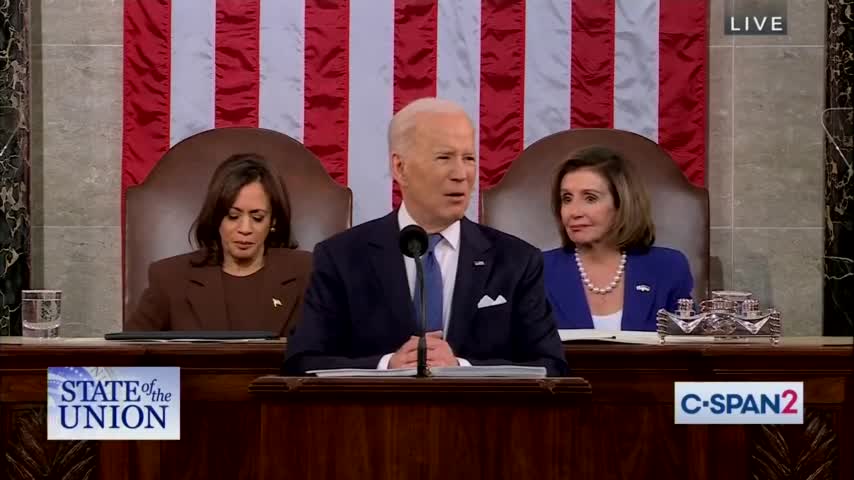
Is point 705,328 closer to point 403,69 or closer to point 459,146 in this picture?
point 459,146

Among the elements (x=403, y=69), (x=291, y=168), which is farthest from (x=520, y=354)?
(x=403, y=69)

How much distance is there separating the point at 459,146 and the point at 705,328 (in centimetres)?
84

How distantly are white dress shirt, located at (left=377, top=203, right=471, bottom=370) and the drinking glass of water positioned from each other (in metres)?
1.04

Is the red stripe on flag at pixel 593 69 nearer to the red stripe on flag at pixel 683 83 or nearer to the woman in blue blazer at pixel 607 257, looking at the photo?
the red stripe on flag at pixel 683 83

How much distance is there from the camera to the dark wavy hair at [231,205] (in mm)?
4812

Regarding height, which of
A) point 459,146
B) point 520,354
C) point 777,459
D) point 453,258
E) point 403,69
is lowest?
point 777,459

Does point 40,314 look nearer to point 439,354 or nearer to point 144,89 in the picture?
point 439,354

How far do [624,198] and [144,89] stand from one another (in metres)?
2.18

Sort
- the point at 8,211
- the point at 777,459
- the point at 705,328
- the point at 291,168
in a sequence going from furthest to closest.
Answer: the point at 8,211
the point at 291,168
the point at 705,328
the point at 777,459

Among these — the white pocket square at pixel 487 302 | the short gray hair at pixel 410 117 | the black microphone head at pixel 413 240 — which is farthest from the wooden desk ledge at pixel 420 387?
the short gray hair at pixel 410 117

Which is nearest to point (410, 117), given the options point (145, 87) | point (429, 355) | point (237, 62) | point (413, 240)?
point (429, 355)

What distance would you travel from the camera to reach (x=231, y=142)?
16.7 ft

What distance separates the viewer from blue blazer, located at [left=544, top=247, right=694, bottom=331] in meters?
4.54

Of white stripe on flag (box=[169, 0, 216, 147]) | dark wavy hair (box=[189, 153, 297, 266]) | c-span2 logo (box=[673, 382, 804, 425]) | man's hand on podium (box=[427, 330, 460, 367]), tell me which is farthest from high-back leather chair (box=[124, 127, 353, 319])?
c-span2 logo (box=[673, 382, 804, 425])
